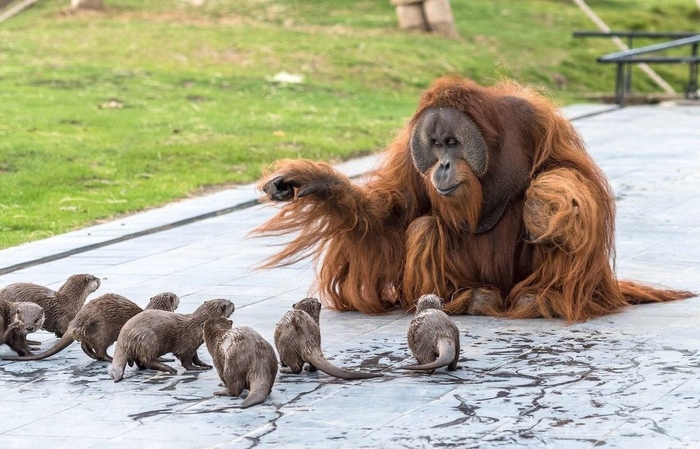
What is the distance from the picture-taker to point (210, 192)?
35.5ft

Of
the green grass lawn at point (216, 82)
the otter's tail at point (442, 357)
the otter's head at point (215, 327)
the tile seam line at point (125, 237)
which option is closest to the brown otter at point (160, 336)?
the otter's head at point (215, 327)

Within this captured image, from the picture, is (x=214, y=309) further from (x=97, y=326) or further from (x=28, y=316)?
(x=28, y=316)

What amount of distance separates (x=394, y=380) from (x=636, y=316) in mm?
1644

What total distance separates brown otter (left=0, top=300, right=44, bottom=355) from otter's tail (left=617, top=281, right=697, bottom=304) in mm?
2770

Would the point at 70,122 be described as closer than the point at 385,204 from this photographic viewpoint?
No

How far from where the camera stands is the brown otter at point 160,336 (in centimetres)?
531

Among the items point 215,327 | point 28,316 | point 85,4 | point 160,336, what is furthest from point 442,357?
point 85,4

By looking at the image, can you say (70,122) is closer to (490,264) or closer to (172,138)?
(172,138)

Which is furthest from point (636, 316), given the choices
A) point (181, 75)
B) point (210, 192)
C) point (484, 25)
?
point (484, 25)

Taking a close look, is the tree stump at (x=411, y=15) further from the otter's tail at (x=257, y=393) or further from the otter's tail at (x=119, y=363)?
the otter's tail at (x=257, y=393)

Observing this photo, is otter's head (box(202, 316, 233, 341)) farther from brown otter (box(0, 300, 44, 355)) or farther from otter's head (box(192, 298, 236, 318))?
brown otter (box(0, 300, 44, 355))

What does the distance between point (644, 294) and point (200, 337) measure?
241 cm

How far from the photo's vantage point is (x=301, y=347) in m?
5.28

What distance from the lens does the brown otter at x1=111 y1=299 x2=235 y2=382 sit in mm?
5309
